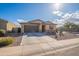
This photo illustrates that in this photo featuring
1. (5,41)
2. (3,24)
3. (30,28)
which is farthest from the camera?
(30,28)

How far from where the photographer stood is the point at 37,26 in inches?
212

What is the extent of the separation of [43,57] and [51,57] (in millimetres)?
224

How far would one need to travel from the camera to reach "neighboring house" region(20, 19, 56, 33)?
5.21 m

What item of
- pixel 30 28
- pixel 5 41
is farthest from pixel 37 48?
pixel 5 41

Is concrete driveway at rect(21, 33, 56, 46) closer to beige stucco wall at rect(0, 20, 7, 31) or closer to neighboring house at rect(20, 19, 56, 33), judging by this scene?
neighboring house at rect(20, 19, 56, 33)

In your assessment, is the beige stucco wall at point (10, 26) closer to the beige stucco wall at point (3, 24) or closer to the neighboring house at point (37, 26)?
the beige stucco wall at point (3, 24)

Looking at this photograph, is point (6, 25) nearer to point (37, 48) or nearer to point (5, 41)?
point (5, 41)

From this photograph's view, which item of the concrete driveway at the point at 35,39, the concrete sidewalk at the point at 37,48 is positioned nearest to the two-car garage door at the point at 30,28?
the concrete driveway at the point at 35,39

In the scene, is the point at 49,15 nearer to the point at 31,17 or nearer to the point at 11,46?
the point at 31,17

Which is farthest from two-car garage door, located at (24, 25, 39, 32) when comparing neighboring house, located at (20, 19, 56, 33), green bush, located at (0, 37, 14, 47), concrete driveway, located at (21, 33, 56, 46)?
green bush, located at (0, 37, 14, 47)

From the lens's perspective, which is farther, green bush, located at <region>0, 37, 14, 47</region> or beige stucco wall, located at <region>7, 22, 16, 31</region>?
beige stucco wall, located at <region>7, 22, 16, 31</region>

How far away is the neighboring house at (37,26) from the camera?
17.1 ft

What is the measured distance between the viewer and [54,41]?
5184mm

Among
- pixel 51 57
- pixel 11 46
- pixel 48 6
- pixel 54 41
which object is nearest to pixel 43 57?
pixel 51 57
